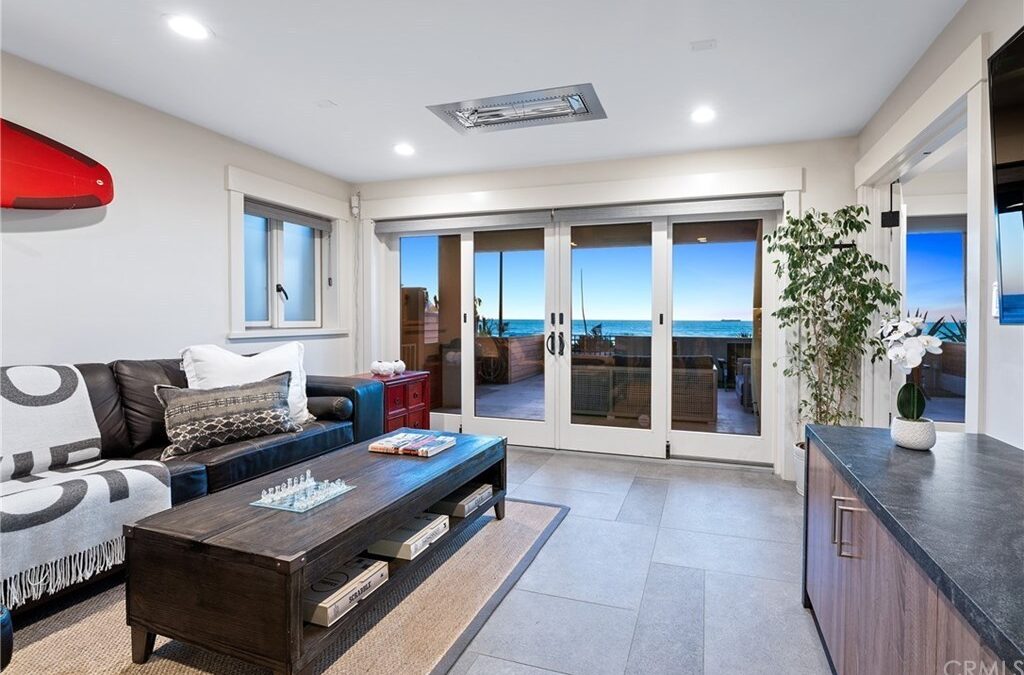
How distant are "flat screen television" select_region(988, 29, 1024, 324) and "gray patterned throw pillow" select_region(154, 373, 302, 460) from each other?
3.25 metres

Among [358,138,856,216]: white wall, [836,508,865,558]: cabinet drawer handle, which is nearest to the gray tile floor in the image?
[836,508,865,558]: cabinet drawer handle

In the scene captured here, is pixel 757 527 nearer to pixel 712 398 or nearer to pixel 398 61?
pixel 712 398

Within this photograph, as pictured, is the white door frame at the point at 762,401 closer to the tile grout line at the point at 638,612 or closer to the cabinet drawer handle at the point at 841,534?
the tile grout line at the point at 638,612

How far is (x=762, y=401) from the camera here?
3930mm

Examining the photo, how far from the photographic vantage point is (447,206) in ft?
14.8

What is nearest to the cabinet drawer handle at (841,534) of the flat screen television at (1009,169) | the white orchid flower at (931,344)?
the white orchid flower at (931,344)

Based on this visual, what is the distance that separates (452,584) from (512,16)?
2428 millimetres

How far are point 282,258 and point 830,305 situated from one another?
4.13 meters

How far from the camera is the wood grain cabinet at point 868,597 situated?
0.85 metres

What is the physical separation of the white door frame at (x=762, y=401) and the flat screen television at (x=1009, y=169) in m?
2.06

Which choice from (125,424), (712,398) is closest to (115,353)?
(125,424)

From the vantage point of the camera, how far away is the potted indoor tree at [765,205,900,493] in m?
3.11

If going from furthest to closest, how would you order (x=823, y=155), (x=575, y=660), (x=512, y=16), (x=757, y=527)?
(x=823, y=155)
(x=757, y=527)
(x=512, y=16)
(x=575, y=660)

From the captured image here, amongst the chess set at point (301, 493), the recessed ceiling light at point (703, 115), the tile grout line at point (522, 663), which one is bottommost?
the tile grout line at point (522, 663)
